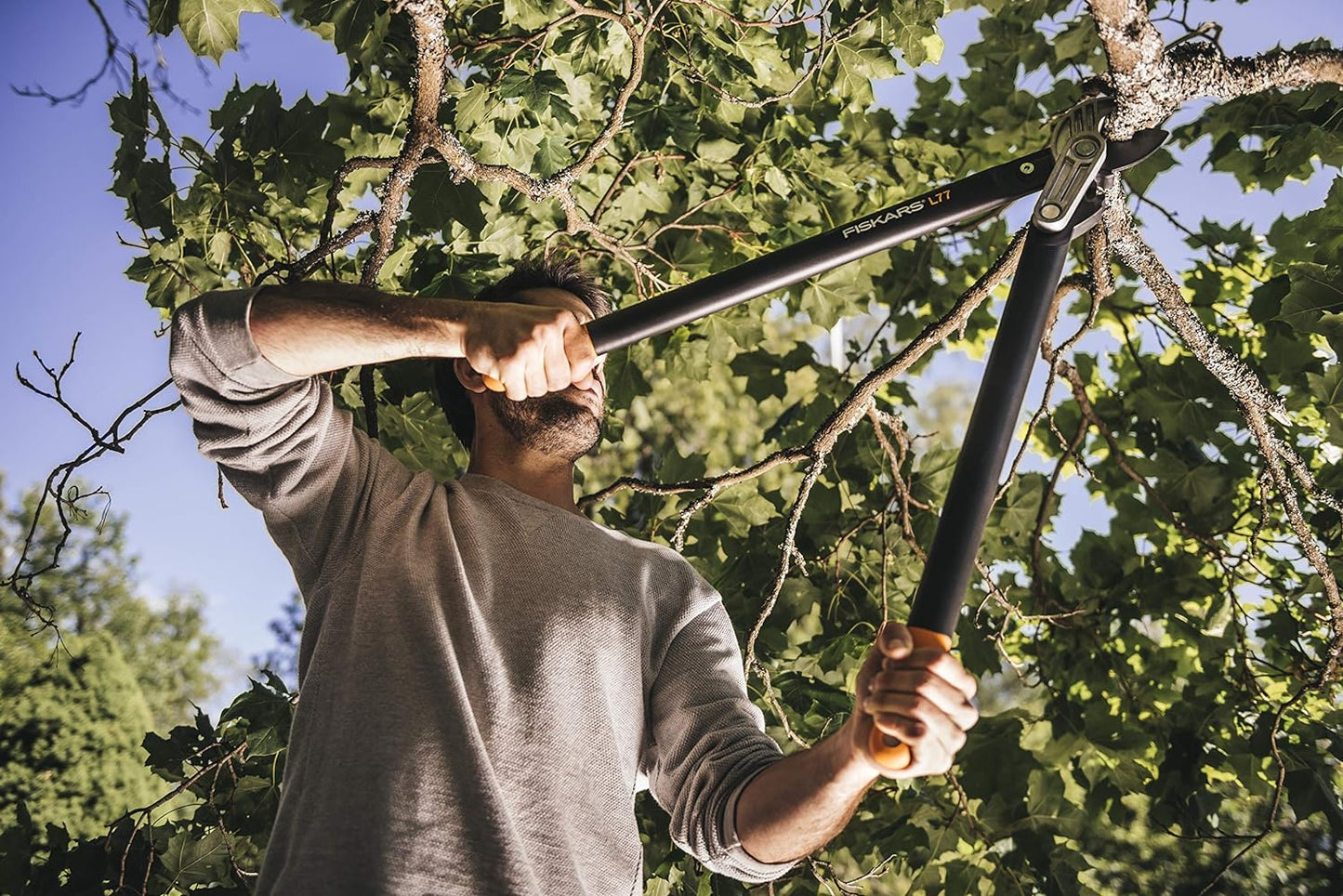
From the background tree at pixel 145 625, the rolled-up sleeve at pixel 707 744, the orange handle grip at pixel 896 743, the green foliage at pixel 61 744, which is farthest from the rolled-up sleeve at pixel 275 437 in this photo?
the background tree at pixel 145 625

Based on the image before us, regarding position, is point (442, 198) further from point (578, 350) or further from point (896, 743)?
point (896, 743)

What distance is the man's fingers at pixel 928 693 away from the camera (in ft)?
3.07

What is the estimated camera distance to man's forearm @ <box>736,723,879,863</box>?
3.88 feet

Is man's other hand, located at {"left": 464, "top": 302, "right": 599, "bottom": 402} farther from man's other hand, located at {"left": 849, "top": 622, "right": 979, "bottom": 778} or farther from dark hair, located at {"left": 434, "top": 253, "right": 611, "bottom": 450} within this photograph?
dark hair, located at {"left": 434, "top": 253, "right": 611, "bottom": 450}

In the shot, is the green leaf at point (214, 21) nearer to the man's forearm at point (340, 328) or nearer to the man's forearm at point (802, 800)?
the man's forearm at point (340, 328)

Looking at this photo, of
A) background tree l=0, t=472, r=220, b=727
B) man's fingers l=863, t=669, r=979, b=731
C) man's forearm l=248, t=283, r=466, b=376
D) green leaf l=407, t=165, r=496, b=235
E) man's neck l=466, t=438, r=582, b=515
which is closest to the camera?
man's fingers l=863, t=669, r=979, b=731

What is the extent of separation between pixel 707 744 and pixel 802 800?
0.92 ft

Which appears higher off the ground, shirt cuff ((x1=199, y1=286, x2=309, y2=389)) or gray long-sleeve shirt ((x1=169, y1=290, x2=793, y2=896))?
shirt cuff ((x1=199, y1=286, x2=309, y2=389))

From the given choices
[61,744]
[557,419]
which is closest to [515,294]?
[557,419]

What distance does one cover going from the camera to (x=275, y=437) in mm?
1423

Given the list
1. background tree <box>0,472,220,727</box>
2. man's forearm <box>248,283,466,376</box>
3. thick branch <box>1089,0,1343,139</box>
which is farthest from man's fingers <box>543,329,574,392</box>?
background tree <box>0,472,220,727</box>

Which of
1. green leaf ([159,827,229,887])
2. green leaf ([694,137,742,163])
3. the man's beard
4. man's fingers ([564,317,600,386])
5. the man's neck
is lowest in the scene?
green leaf ([159,827,229,887])

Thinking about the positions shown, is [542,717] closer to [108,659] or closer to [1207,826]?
[1207,826]

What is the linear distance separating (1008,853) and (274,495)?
6.79 ft
